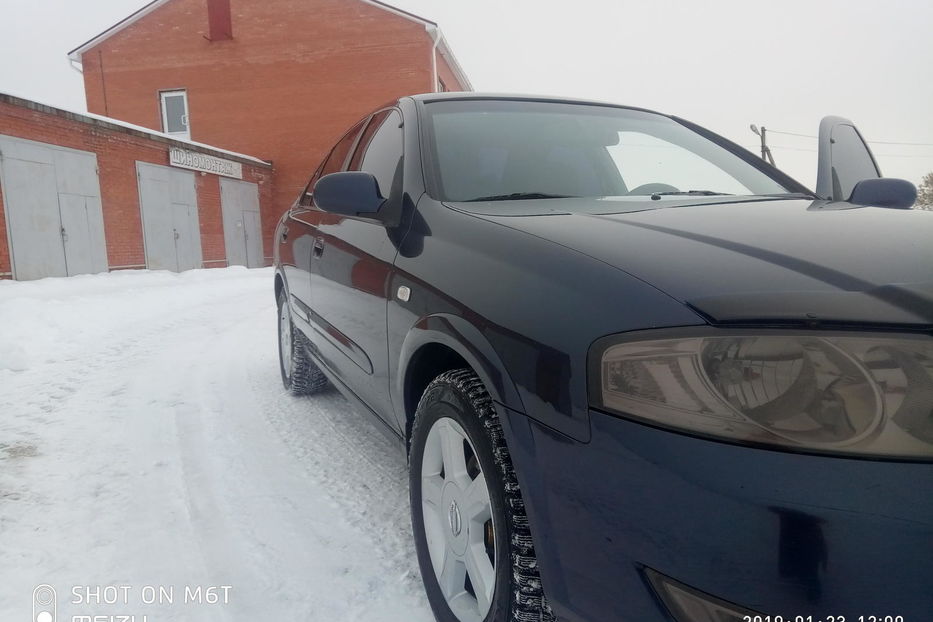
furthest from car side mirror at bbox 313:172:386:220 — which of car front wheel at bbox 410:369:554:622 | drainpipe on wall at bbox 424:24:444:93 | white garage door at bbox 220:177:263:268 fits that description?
drainpipe on wall at bbox 424:24:444:93

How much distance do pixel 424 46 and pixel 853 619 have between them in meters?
21.0

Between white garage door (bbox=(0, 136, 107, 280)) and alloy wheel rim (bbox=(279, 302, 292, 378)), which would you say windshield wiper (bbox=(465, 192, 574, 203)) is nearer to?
alloy wheel rim (bbox=(279, 302, 292, 378))

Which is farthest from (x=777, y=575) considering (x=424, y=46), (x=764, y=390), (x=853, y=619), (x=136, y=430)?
(x=424, y=46)

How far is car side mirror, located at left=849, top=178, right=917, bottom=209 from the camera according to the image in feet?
6.86

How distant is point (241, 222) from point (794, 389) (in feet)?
60.6

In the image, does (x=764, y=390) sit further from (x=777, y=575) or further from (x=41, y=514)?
(x=41, y=514)

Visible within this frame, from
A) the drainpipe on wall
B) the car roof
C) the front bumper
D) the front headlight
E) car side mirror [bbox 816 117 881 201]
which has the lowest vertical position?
the front bumper

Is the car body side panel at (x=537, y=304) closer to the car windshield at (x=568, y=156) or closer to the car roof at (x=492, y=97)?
the car windshield at (x=568, y=156)

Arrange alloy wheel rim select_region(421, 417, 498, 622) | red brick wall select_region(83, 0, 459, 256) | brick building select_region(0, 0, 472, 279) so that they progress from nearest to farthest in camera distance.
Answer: alloy wheel rim select_region(421, 417, 498, 622) → brick building select_region(0, 0, 472, 279) → red brick wall select_region(83, 0, 459, 256)

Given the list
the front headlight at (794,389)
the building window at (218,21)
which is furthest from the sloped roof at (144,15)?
the front headlight at (794,389)

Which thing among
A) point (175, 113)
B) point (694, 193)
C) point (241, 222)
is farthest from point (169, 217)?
point (694, 193)

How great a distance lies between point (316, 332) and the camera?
10.7 feet

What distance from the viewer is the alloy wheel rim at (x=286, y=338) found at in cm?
414

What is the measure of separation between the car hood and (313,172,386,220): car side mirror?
1.94 ft
